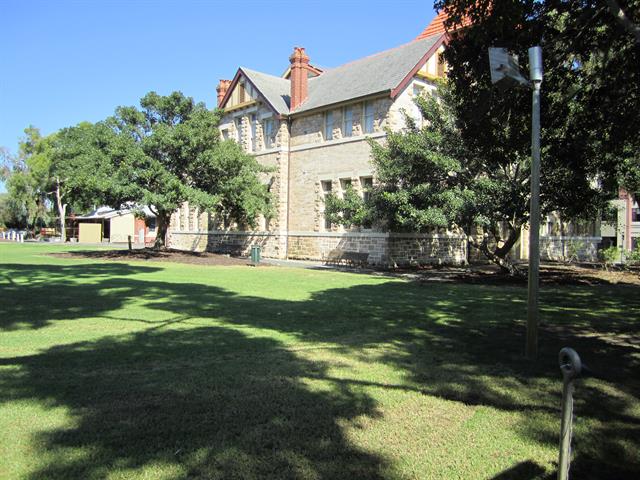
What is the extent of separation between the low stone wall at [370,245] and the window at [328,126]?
4.95 m

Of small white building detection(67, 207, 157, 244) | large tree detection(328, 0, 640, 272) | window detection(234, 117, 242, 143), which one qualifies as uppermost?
window detection(234, 117, 242, 143)

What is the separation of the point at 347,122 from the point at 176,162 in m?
8.46

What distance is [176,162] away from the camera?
24.5m

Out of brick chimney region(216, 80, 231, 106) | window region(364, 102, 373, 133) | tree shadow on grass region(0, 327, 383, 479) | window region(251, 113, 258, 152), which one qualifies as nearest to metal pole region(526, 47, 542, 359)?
tree shadow on grass region(0, 327, 383, 479)

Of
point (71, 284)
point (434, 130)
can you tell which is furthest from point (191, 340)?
point (434, 130)

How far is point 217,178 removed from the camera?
25078 mm

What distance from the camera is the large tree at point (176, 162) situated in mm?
22875

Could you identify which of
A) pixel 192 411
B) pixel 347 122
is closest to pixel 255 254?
pixel 347 122

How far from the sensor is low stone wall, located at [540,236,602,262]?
3031 centimetres

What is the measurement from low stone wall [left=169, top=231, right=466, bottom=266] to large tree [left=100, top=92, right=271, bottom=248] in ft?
8.53

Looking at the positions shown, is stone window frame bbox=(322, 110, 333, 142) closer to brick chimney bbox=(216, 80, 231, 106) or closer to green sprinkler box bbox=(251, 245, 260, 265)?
green sprinkler box bbox=(251, 245, 260, 265)

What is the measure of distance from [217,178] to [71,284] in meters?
12.9

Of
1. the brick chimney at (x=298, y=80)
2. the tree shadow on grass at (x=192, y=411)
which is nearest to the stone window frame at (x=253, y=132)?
the brick chimney at (x=298, y=80)

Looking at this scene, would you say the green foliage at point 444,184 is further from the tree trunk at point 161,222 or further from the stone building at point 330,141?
the tree trunk at point 161,222
